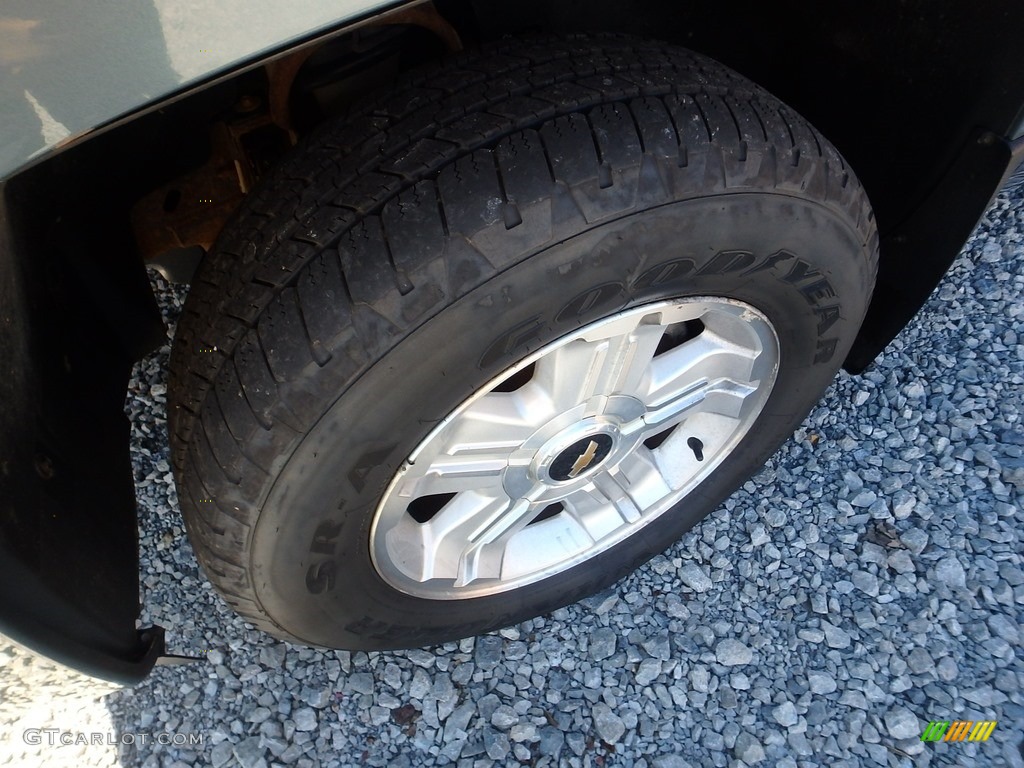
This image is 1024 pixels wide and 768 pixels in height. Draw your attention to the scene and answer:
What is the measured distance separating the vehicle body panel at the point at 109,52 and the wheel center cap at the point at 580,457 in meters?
0.98

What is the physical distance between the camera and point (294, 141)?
1.53m

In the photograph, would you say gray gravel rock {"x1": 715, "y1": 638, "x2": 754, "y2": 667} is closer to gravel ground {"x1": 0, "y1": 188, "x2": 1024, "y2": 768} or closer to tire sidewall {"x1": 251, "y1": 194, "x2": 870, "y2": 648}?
gravel ground {"x1": 0, "y1": 188, "x2": 1024, "y2": 768}

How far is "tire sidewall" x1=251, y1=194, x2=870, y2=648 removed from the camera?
3.93 ft

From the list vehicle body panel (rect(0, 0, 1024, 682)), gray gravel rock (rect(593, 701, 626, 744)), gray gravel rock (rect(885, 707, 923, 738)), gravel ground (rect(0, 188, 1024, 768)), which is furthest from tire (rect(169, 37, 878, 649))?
gray gravel rock (rect(885, 707, 923, 738))

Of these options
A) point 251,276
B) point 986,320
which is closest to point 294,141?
point 251,276

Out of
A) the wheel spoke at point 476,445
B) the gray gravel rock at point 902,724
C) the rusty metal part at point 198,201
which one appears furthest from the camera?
the gray gravel rock at point 902,724

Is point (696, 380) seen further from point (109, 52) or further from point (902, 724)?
point (109, 52)

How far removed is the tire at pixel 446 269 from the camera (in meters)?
1.16

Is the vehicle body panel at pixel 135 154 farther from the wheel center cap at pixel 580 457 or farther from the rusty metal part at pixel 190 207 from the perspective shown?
the wheel center cap at pixel 580 457

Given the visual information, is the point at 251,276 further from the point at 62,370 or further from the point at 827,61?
the point at 827,61

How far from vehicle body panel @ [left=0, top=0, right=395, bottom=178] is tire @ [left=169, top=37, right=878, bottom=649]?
1.09 feet

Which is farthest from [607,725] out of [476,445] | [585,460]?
[476,445]

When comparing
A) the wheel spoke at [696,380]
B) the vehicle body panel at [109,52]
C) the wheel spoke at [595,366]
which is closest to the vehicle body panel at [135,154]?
the vehicle body panel at [109,52]

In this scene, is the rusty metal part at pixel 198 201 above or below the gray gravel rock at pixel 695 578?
above
